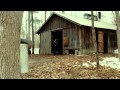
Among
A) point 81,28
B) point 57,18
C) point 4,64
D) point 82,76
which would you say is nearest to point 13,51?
point 4,64

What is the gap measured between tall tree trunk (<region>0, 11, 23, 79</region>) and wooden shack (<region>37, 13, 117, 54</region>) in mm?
15551

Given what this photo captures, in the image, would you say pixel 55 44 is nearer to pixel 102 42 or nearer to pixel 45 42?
pixel 45 42

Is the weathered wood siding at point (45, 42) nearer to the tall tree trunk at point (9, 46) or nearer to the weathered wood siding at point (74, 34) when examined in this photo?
the weathered wood siding at point (74, 34)

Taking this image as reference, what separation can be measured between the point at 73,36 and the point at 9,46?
56.0 ft

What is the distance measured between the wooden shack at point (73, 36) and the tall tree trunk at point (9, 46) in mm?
15551

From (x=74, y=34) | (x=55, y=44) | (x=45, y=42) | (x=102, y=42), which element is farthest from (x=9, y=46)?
(x=45, y=42)

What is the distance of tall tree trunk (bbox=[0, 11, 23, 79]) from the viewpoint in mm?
4003

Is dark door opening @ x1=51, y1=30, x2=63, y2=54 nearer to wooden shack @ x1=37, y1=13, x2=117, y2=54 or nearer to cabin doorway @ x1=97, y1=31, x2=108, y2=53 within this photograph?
wooden shack @ x1=37, y1=13, x2=117, y2=54

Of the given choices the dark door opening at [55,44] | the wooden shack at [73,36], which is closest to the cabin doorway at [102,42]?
the wooden shack at [73,36]

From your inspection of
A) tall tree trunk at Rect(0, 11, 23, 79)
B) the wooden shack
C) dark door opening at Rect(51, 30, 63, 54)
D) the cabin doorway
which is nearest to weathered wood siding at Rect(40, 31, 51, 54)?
the wooden shack

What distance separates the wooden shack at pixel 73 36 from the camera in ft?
67.9
